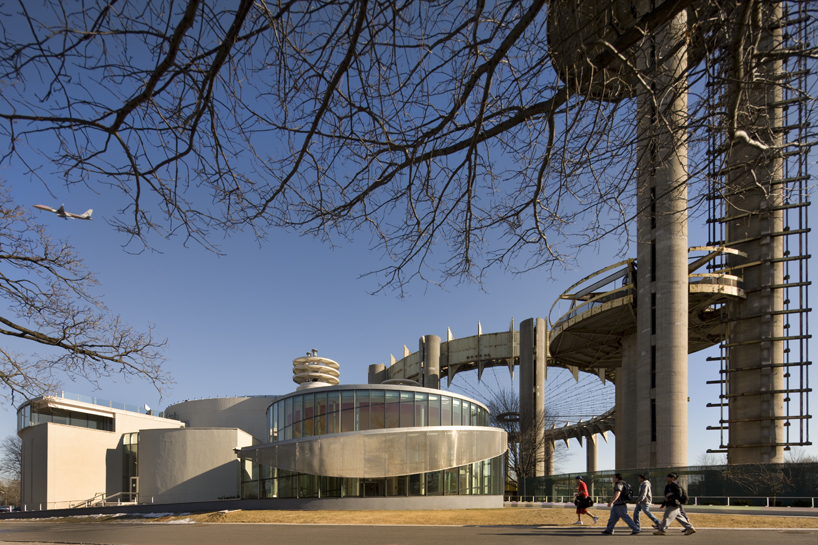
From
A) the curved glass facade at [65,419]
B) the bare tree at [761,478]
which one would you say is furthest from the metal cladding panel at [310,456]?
the bare tree at [761,478]

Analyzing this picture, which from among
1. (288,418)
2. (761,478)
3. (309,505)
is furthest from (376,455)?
(761,478)

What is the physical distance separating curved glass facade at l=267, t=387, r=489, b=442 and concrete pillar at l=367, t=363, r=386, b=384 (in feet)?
91.4

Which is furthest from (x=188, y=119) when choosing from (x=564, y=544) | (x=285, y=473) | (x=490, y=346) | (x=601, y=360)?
(x=601, y=360)

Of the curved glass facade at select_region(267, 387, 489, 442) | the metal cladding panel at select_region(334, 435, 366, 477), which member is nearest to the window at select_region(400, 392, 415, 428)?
the curved glass facade at select_region(267, 387, 489, 442)

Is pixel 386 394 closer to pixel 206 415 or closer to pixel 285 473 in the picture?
pixel 285 473

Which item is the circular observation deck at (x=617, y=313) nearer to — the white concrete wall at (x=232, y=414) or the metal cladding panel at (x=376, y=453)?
the metal cladding panel at (x=376, y=453)

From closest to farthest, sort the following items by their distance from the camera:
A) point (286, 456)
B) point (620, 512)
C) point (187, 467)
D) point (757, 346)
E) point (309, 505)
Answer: point (620, 512) < point (309, 505) < point (286, 456) < point (757, 346) < point (187, 467)

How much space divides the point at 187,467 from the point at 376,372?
25.0 m

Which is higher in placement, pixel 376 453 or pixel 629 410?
pixel 629 410

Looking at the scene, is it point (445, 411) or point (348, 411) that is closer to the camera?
point (348, 411)

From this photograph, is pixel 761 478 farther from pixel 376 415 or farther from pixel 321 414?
pixel 321 414

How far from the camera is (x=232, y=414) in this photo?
57500 millimetres

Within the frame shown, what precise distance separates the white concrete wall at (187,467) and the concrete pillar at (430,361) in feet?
59.8

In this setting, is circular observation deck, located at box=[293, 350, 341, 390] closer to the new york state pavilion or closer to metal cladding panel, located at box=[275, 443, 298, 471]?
the new york state pavilion
